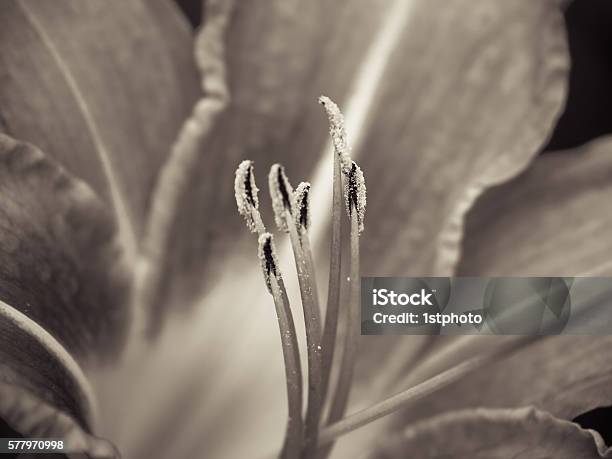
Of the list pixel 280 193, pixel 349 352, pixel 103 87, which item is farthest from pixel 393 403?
pixel 103 87

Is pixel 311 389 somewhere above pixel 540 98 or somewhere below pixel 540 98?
below

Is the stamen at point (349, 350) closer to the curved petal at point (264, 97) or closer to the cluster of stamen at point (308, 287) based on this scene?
the cluster of stamen at point (308, 287)

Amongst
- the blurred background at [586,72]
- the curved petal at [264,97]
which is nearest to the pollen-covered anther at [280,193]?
the curved petal at [264,97]

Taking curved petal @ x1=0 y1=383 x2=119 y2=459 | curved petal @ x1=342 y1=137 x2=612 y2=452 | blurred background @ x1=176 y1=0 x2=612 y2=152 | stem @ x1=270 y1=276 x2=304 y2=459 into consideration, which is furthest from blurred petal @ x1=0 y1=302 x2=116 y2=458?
blurred background @ x1=176 y1=0 x2=612 y2=152

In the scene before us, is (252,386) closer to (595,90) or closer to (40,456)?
(40,456)

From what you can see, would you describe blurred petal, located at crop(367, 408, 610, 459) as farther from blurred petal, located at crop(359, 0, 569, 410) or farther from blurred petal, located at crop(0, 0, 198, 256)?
blurred petal, located at crop(0, 0, 198, 256)

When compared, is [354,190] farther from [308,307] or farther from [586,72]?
[586,72]

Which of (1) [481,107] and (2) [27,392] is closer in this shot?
(2) [27,392]

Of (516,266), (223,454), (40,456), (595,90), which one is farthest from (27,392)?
(595,90)
